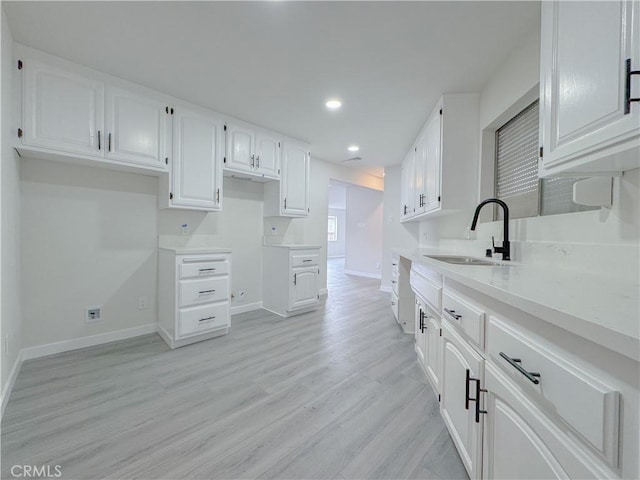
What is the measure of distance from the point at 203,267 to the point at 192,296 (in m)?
0.29

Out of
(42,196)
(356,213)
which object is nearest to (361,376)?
(42,196)

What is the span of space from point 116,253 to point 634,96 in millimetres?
3516

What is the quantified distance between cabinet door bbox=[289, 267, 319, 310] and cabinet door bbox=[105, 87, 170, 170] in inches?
75.8

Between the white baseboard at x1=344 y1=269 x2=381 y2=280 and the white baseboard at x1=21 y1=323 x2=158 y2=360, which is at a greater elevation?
the white baseboard at x1=344 y1=269 x2=381 y2=280

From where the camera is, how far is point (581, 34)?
0.96 metres

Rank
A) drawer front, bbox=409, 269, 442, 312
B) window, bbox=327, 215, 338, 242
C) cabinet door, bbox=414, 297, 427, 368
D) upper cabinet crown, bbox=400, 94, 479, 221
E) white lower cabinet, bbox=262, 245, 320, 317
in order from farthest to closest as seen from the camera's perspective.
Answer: window, bbox=327, 215, 338, 242 < white lower cabinet, bbox=262, 245, 320, 317 < upper cabinet crown, bbox=400, 94, 479, 221 < cabinet door, bbox=414, 297, 427, 368 < drawer front, bbox=409, 269, 442, 312

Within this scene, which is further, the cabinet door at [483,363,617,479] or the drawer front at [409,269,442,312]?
the drawer front at [409,269,442,312]

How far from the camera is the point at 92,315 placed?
2.58m

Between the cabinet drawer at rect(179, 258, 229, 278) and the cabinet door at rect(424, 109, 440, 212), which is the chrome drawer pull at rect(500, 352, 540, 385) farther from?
the cabinet drawer at rect(179, 258, 229, 278)

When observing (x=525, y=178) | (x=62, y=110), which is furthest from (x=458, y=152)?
(x=62, y=110)

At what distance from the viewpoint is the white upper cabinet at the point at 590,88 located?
0.80m

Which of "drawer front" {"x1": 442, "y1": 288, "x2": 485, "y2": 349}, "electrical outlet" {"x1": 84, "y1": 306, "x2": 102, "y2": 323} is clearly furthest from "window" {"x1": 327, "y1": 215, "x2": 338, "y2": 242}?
"drawer front" {"x1": 442, "y1": 288, "x2": 485, "y2": 349}

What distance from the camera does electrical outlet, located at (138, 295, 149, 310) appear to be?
2852 millimetres

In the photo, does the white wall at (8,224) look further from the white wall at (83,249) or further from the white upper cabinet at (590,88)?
the white upper cabinet at (590,88)
